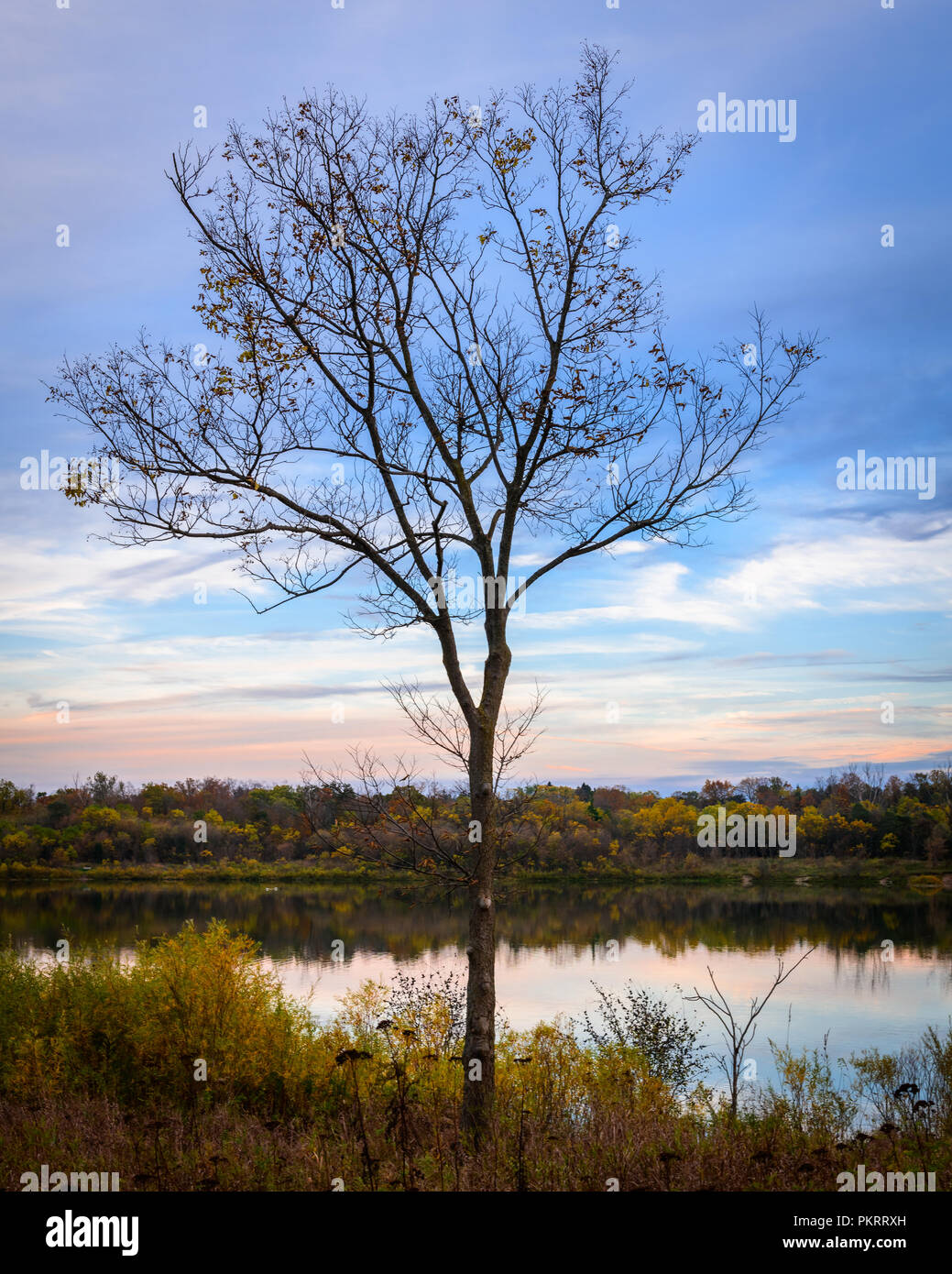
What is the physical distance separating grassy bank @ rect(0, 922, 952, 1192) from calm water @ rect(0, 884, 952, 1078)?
6.27 ft

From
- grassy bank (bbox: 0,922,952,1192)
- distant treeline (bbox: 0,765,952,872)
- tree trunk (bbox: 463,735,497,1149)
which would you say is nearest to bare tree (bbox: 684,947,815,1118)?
grassy bank (bbox: 0,922,952,1192)

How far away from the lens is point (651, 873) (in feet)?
215

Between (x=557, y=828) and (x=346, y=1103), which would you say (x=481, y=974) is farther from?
(x=557, y=828)

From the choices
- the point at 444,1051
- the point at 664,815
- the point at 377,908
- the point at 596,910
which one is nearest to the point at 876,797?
the point at 664,815

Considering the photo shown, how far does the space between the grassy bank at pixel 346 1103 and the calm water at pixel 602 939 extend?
6.27ft

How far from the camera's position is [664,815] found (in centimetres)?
7344

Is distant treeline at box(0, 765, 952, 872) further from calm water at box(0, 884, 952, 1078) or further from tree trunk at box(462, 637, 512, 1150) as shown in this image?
tree trunk at box(462, 637, 512, 1150)

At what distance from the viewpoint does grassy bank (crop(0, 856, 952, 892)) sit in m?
61.7

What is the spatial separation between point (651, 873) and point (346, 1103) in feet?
191

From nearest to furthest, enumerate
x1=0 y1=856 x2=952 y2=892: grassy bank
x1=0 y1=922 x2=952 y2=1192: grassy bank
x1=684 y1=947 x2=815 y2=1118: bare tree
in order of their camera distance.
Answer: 1. x1=0 y1=922 x2=952 y2=1192: grassy bank
2. x1=684 y1=947 x2=815 y2=1118: bare tree
3. x1=0 y1=856 x2=952 y2=892: grassy bank

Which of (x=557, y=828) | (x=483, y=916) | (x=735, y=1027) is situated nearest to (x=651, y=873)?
(x=557, y=828)
